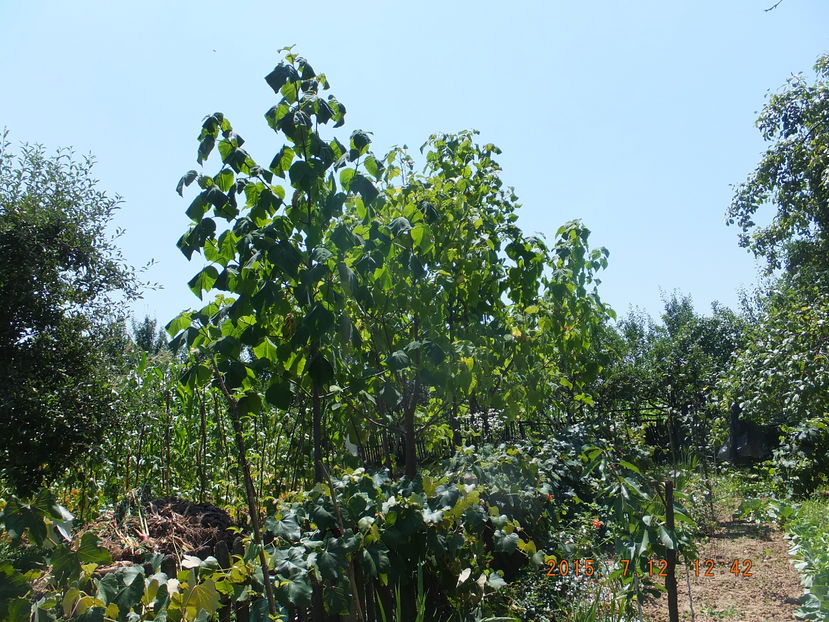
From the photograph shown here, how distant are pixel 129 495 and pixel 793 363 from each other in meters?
5.88

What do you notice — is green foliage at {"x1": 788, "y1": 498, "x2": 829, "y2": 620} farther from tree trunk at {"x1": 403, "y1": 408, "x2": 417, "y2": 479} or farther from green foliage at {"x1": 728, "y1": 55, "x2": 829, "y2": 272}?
green foliage at {"x1": 728, "y1": 55, "x2": 829, "y2": 272}

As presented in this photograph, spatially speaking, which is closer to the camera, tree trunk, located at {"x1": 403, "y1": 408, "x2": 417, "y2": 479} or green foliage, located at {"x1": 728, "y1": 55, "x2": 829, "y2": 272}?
tree trunk, located at {"x1": 403, "y1": 408, "x2": 417, "y2": 479}

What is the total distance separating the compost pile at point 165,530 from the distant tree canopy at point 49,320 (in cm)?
163

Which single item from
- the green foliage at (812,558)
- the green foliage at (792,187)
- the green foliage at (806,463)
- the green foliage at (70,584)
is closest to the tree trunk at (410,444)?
the green foliage at (70,584)

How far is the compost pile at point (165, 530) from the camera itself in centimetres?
256

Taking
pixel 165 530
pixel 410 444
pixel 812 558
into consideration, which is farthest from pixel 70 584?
pixel 812 558

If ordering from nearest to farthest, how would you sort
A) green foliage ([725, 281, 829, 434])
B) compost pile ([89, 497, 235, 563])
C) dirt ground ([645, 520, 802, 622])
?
1. compost pile ([89, 497, 235, 563])
2. dirt ground ([645, 520, 802, 622])
3. green foliage ([725, 281, 829, 434])

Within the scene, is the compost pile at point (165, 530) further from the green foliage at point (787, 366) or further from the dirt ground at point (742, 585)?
the green foliage at point (787, 366)

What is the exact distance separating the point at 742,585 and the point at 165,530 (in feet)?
11.7

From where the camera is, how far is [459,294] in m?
3.94

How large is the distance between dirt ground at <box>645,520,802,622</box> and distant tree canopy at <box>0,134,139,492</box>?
15.0ft

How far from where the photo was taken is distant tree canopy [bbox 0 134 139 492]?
15.3ft

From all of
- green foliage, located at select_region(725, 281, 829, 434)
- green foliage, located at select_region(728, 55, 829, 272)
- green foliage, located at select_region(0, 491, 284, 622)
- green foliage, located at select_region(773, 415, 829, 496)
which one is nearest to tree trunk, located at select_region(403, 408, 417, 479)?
green foliage, located at select_region(0, 491, 284, 622)

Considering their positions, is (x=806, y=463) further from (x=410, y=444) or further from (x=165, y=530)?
(x=165, y=530)
